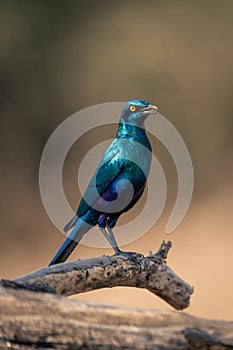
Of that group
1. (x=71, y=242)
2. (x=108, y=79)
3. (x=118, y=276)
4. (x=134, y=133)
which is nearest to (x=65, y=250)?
(x=71, y=242)

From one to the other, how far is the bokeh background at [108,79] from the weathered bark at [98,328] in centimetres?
375

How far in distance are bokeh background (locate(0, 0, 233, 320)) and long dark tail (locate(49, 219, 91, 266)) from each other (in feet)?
9.32

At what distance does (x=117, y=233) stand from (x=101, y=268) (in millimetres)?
2239

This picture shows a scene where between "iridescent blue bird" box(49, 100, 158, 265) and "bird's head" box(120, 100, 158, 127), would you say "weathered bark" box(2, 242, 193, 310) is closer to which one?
"iridescent blue bird" box(49, 100, 158, 265)

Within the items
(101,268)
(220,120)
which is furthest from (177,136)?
(101,268)

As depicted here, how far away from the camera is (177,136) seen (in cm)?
506

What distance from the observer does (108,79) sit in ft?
18.6

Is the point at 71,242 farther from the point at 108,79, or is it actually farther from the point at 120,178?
the point at 108,79

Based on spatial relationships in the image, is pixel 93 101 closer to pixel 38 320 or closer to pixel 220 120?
pixel 220 120

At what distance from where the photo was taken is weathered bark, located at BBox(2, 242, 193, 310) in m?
1.73

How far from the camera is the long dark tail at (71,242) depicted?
7.35 feet

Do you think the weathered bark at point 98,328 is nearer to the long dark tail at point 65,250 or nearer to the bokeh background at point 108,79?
the long dark tail at point 65,250

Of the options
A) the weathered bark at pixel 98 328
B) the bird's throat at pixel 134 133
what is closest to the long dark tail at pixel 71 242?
the bird's throat at pixel 134 133

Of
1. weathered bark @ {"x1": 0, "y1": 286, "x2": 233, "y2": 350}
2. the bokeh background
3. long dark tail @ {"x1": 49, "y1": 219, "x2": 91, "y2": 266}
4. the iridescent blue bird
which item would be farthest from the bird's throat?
the bokeh background
